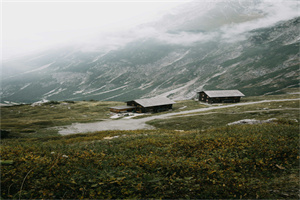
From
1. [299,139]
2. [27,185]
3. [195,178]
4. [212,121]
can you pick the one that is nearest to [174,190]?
[195,178]

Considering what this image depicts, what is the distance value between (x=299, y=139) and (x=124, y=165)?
47.3 ft

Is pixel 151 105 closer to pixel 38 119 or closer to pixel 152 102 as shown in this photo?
pixel 152 102

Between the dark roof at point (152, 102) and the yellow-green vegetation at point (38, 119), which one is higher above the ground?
the dark roof at point (152, 102)

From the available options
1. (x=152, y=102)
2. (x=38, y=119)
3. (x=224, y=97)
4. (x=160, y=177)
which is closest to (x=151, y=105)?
(x=152, y=102)

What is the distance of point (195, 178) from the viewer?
7.92 m

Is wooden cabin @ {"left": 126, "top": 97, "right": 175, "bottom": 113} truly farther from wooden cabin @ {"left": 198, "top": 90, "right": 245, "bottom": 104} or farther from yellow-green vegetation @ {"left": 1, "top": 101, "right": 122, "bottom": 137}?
wooden cabin @ {"left": 198, "top": 90, "right": 245, "bottom": 104}

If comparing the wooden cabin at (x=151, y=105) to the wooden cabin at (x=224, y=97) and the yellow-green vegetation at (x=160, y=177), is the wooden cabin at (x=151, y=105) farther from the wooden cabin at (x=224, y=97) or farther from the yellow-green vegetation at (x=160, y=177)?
the yellow-green vegetation at (x=160, y=177)

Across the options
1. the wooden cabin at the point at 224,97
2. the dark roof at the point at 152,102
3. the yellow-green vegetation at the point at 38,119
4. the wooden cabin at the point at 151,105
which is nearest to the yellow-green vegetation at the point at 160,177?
the yellow-green vegetation at the point at 38,119

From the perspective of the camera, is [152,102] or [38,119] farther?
[152,102]

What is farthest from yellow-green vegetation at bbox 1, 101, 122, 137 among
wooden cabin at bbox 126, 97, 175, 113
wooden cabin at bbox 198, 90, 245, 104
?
wooden cabin at bbox 198, 90, 245, 104

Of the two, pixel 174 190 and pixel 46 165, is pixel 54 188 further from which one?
pixel 174 190

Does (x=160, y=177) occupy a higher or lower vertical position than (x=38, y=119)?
higher

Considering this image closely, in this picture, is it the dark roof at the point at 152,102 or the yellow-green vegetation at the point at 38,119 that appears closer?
the yellow-green vegetation at the point at 38,119

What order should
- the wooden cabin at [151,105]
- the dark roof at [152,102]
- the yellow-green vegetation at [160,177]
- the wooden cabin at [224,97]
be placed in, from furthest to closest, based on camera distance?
the wooden cabin at [224,97] → the wooden cabin at [151,105] → the dark roof at [152,102] → the yellow-green vegetation at [160,177]
